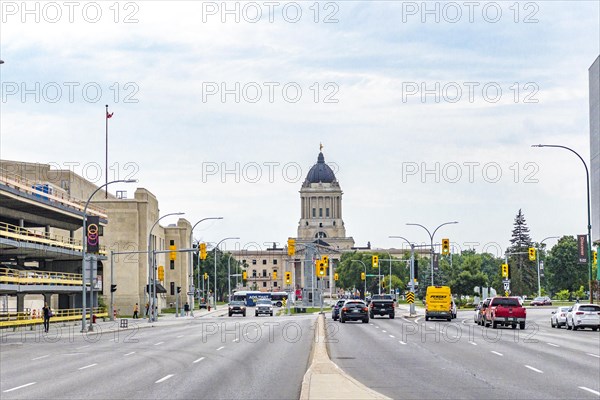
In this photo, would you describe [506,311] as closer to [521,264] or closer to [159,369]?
[159,369]

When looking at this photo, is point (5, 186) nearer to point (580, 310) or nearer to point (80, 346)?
point (80, 346)

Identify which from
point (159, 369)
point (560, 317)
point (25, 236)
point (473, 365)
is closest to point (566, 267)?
point (560, 317)

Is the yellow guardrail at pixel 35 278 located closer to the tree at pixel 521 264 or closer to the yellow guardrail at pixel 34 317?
the yellow guardrail at pixel 34 317

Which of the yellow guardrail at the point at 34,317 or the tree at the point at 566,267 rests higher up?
the tree at the point at 566,267

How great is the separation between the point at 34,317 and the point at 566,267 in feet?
369

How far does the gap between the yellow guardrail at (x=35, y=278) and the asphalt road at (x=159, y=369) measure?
1585 cm

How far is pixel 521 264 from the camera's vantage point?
576 ft

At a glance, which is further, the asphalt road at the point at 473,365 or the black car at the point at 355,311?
the black car at the point at 355,311

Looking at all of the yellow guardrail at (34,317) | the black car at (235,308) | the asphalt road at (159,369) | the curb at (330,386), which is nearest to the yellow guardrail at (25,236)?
the yellow guardrail at (34,317)

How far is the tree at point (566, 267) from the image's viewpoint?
162 m

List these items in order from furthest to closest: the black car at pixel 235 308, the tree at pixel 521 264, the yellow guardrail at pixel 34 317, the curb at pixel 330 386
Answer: the tree at pixel 521 264
the black car at pixel 235 308
the yellow guardrail at pixel 34 317
the curb at pixel 330 386

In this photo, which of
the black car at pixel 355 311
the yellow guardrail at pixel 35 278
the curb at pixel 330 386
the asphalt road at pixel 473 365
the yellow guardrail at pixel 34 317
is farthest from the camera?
the black car at pixel 355 311

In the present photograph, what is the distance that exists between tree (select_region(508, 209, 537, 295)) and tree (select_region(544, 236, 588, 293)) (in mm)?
5214

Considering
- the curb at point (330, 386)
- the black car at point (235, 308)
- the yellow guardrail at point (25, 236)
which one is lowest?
the black car at point (235, 308)
